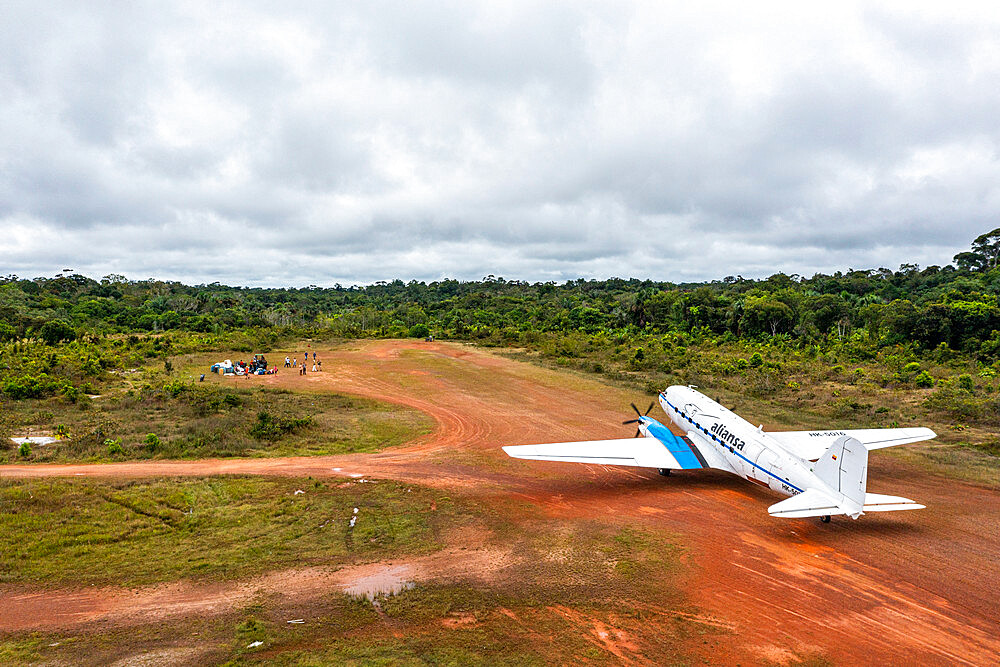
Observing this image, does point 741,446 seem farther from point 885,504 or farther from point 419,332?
point 419,332

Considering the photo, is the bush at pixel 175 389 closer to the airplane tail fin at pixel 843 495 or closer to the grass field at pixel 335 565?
the grass field at pixel 335 565

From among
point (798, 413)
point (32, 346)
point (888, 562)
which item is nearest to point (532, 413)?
point (798, 413)

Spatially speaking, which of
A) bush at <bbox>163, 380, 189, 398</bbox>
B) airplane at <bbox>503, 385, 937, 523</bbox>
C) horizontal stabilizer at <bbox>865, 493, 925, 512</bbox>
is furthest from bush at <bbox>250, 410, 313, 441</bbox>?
horizontal stabilizer at <bbox>865, 493, 925, 512</bbox>

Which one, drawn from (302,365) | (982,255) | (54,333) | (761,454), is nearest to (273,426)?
(761,454)

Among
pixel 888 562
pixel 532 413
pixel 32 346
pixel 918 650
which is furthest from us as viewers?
pixel 32 346

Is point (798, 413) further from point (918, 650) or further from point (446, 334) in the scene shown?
point (446, 334)

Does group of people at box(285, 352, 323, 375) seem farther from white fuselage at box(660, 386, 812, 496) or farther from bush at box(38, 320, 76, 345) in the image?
white fuselage at box(660, 386, 812, 496)
